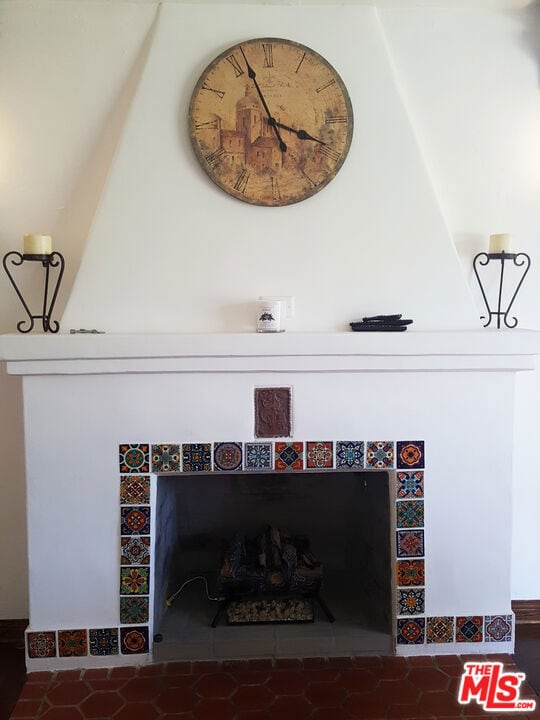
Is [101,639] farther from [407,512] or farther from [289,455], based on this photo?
[407,512]

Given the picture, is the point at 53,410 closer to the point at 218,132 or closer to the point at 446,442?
the point at 218,132

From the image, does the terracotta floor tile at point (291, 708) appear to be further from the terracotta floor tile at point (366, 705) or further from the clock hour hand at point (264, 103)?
the clock hour hand at point (264, 103)

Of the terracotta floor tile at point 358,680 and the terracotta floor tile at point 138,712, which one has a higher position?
the terracotta floor tile at point 358,680

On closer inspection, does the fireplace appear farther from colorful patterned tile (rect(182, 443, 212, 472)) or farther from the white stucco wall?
the white stucco wall

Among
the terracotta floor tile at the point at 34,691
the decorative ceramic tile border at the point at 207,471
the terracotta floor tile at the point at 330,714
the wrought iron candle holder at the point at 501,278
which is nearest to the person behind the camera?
the terracotta floor tile at the point at 330,714

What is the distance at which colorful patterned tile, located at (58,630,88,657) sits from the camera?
181 cm

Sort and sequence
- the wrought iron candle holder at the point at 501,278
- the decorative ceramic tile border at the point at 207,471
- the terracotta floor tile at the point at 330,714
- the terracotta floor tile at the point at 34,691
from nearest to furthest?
the terracotta floor tile at the point at 330,714 → the terracotta floor tile at the point at 34,691 → the decorative ceramic tile border at the point at 207,471 → the wrought iron candle holder at the point at 501,278

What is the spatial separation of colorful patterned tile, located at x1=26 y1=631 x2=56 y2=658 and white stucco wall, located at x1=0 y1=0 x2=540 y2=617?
28cm

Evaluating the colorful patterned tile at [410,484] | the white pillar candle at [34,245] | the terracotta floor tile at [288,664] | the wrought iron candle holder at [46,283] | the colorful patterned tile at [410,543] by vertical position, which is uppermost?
the white pillar candle at [34,245]

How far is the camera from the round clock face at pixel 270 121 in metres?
1.83

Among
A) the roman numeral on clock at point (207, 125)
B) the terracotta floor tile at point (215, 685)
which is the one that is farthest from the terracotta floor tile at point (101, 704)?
the roman numeral on clock at point (207, 125)

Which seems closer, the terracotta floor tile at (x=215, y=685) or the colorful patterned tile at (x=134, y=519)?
the terracotta floor tile at (x=215, y=685)

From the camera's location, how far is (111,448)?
70.7 inches

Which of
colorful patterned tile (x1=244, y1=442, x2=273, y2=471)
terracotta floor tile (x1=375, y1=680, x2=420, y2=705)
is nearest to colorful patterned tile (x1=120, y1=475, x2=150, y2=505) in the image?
colorful patterned tile (x1=244, y1=442, x2=273, y2=471)
